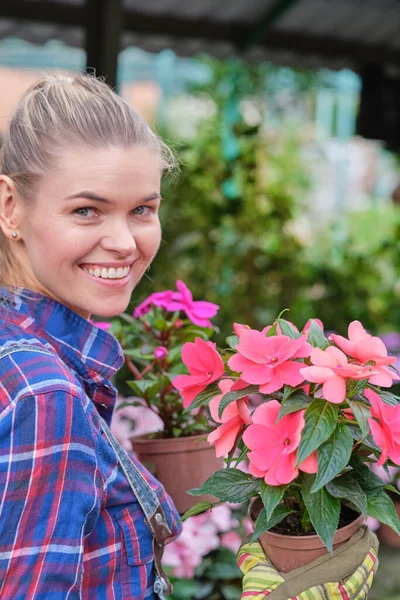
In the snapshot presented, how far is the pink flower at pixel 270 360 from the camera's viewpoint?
0.92 m

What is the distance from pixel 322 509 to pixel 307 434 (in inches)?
4.0

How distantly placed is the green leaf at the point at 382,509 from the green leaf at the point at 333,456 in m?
0.11

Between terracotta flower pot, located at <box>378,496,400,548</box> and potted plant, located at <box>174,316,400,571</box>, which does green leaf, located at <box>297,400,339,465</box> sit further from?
terracotta flower pot, located at <box>378,496,400,548</box>

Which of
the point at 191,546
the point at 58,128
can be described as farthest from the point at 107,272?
the point at 191,546

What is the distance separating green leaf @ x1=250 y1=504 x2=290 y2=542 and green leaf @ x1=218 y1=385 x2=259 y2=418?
0.14 m

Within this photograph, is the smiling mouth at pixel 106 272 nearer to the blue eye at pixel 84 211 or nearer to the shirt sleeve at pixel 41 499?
the blue eye at pixel 84 211

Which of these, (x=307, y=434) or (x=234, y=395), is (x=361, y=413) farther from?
(x=234, y=395)

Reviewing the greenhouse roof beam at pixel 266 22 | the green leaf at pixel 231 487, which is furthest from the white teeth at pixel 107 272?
the greenhouse roof beam at pixel 266 22

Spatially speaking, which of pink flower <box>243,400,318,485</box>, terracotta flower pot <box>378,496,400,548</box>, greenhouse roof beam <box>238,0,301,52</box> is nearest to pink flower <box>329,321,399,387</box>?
pink flower <box>243,400,318,485</box>

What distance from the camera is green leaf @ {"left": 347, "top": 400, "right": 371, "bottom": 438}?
84cm

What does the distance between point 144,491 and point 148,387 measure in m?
0.34

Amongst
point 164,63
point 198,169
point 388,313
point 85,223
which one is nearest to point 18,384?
point 85,223

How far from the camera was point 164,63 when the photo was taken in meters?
11.0

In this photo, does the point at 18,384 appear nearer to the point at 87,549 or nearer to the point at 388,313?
the point at 87,549
